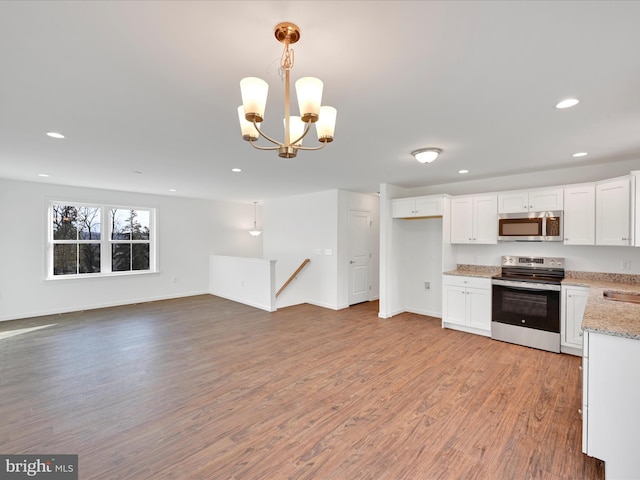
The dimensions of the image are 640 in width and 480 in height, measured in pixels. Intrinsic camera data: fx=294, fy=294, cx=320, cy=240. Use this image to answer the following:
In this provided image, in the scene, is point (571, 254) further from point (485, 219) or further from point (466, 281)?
point (466, 281)

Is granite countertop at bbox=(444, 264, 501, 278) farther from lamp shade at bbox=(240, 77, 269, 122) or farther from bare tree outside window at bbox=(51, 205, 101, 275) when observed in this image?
bare tree outside window at bbox=(51, 205, 101, 275)

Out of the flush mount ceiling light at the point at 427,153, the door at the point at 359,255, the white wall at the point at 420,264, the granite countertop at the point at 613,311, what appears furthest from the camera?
the door at the point at 359,255

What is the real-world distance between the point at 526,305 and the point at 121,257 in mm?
7591

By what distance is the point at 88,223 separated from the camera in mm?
6070

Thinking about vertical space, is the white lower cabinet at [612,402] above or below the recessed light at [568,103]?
below

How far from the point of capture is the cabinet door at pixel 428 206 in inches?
191

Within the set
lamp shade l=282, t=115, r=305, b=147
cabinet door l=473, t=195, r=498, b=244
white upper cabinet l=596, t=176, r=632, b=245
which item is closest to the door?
cabinet door l=473, t=195, r=498, b=244

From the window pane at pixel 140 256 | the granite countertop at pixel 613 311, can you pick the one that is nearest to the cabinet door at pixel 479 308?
the granite countertop at pixel 613 311

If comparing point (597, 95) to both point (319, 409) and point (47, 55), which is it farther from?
point (47, 55)

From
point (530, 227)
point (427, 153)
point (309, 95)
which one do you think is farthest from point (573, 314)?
point (309, 95)

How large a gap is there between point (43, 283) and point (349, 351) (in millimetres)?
5815

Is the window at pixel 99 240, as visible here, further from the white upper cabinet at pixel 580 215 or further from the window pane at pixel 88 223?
the white upper cabinet at pixel 580 215

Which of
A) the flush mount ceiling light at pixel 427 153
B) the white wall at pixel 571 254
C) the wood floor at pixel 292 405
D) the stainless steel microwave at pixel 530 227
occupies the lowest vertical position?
the wood floor at pixel 292 405

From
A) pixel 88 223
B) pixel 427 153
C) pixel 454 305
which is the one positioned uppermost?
pixel 427 153
